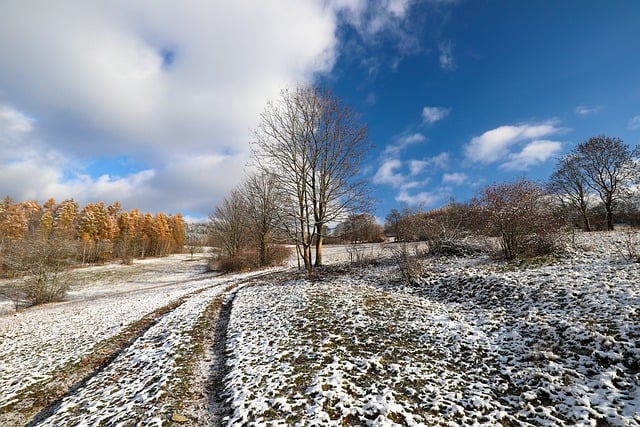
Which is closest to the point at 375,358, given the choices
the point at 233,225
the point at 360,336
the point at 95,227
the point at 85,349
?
the point at 360,336

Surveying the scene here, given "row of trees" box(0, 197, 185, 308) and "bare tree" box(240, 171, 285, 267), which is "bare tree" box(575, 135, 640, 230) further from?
"row of trees" box(0, 197, 185, 308)

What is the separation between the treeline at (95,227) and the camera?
46125 millimetres

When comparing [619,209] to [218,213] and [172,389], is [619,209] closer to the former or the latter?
[172,389]

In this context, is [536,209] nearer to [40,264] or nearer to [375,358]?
[375,358]

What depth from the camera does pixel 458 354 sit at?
6215 mm

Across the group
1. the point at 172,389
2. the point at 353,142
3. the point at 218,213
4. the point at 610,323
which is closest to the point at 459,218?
the point at 353,142

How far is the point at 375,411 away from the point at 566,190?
37.7 metres

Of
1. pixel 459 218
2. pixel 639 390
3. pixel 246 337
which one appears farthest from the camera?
pixel 459 218

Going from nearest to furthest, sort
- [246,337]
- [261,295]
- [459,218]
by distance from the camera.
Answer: [246,337] → [261,295] → [459,218]

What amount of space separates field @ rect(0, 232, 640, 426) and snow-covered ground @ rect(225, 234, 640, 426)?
0.03 meters

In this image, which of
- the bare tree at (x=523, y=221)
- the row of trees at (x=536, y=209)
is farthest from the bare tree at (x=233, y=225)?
the bare tree at (x=523, y=221)

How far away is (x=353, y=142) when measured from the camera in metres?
19.1

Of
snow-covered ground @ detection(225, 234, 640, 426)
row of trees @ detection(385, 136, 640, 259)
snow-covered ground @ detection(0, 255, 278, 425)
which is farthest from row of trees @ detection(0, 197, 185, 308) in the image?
row of trees @ detection(385, 136, 640, 259)

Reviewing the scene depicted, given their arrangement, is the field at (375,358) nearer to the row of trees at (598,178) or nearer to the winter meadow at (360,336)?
the winter meadow at (360,336)
